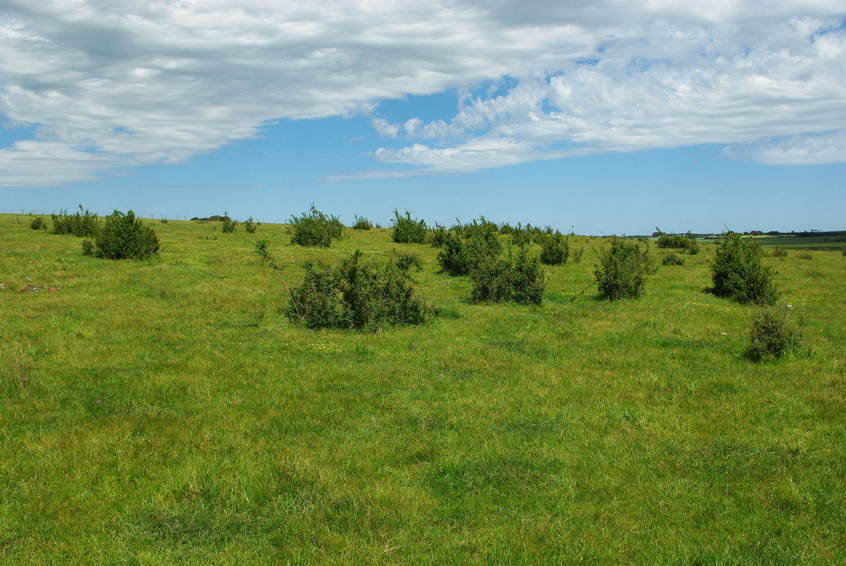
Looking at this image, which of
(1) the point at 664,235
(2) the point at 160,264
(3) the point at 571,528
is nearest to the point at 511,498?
(3) the point at 571,528

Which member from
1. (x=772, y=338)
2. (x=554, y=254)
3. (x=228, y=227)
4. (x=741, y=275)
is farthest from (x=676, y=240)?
(x=772, y=338)

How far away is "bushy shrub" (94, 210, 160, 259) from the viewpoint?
84.2 ft

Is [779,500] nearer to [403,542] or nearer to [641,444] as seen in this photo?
[641,444]

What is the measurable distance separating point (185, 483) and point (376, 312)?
842 cm

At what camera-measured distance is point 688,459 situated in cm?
707

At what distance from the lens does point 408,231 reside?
3862 centimetres

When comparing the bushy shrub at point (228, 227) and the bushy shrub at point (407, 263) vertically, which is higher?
the bushy shrub at point (228, 227)

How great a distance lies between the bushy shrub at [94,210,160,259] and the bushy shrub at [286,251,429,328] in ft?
44.2

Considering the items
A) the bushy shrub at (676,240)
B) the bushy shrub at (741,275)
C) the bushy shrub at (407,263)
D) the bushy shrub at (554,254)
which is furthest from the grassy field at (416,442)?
the bushy shrub at (676,240)

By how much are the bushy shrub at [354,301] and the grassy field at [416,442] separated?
587 mm

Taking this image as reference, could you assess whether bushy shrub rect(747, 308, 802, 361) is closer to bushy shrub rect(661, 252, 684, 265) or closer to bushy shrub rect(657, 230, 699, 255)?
bushy shrub rect(661, 252, 684, 265)

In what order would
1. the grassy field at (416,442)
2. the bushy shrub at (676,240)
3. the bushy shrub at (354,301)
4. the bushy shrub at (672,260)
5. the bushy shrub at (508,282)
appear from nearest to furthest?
1. the grassy field at (416,442)
2. the bushy shrub at (354,301)
3. the bushy shrub at (508,282)
4. the bushy shrub at (672,260)
5. the bushy shrub at (676,240)

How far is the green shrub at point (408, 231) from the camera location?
38.6 meters

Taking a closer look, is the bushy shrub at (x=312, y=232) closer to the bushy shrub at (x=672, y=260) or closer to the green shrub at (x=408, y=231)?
the green shrub at (x=408, y=231)
